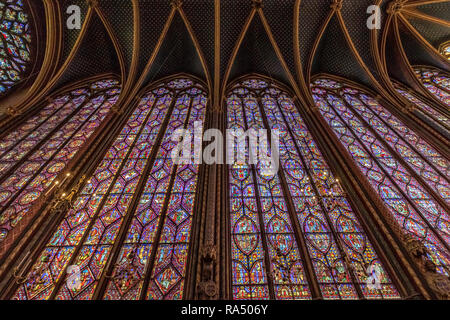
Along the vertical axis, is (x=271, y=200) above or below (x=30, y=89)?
below

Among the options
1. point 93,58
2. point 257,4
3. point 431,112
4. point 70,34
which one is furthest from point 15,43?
point 431,112

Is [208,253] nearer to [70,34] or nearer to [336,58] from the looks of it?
[70,34]

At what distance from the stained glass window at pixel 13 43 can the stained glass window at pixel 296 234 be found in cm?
918

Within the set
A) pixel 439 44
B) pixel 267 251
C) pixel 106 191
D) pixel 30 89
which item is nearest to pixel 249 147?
pixel 267 251

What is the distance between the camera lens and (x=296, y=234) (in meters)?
5.67

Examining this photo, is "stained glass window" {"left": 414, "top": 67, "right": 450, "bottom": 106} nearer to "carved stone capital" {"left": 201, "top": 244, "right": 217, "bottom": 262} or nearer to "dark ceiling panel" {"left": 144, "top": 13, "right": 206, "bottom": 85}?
"dark ceiling panel" {"left": 144, "top": 13, "right": 206, "bottom": 85}

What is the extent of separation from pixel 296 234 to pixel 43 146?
314 inches

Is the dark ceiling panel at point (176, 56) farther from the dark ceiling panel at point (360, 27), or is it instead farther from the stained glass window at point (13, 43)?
the dark ceiling panel at point (360, 27)

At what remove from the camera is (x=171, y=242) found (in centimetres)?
554

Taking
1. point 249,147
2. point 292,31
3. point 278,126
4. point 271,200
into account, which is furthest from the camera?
point 292,31

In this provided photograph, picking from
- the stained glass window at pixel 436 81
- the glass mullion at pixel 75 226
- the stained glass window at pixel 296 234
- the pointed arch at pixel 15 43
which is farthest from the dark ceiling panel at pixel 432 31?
the pointed arch at pixel 15 43

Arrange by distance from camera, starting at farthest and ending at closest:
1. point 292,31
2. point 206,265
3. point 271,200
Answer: point 292,31, point 271,200, point 206,265
